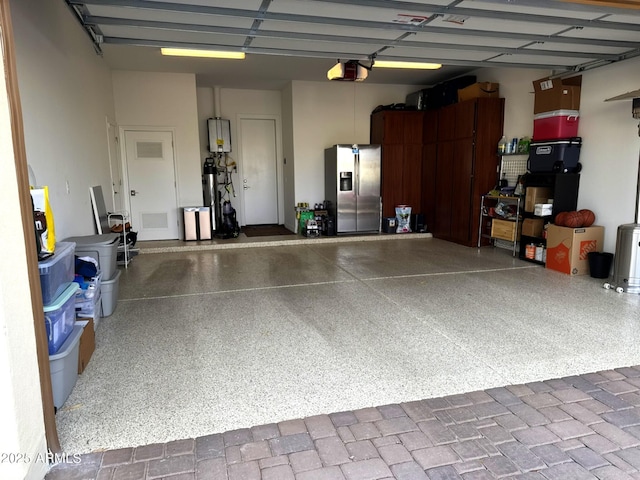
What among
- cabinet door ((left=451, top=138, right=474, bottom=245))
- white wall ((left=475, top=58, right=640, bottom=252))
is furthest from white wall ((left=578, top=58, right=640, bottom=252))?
cabinet door ((left=451, top=138, right=474, bottom=245))

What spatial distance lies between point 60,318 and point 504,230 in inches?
238

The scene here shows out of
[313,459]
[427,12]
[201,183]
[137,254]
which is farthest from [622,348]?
[201,183]

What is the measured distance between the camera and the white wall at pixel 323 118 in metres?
8.47

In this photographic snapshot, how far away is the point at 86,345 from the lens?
9.62 feet

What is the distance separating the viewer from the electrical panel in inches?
339

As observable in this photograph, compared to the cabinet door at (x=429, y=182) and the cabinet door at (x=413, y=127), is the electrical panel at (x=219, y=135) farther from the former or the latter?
the cabinet door at (x=429, y=182)

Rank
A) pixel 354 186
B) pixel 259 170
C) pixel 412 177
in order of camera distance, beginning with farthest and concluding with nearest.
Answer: pixel 259 170, pixel 412 177, pixel 354 186

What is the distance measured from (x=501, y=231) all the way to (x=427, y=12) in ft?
13.3

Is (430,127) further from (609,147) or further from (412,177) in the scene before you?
(609,147)

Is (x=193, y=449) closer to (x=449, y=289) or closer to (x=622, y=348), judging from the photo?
(x=622, y=348)

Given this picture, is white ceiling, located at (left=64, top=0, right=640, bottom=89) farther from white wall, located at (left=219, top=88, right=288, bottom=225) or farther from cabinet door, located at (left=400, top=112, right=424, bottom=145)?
white wall, located at (left=219, top=88, right=288, bottom=225)

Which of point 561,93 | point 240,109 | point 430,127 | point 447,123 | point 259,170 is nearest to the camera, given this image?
point 561,93

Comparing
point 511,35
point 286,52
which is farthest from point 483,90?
point 286,52

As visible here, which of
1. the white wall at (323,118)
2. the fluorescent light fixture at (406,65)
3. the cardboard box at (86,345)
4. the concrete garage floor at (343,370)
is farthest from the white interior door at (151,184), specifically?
the cardboard box at (86,345)
